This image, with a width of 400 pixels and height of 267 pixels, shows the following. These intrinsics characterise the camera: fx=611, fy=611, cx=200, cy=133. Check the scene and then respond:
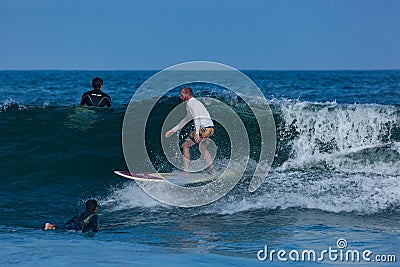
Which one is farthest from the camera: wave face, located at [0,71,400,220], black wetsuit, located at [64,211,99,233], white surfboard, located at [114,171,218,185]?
white surfboard, located at [114,171,218,185]

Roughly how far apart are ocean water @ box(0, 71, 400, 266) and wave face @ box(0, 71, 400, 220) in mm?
26

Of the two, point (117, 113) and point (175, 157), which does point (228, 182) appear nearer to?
point (175, 157)

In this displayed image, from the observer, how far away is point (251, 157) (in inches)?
541

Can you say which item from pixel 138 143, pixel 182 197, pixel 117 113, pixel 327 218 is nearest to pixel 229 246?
pixel 327 218

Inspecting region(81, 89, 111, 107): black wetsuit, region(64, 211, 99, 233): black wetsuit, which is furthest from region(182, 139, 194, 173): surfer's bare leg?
region(81, 89, 111, 107): black wetsuit

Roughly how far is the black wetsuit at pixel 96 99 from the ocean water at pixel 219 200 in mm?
613

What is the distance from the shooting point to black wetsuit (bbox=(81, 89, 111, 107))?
594 inches

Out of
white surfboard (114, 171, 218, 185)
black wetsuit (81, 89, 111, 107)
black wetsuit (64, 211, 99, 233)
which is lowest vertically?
black wetsuit (64, 211, 99, 233)

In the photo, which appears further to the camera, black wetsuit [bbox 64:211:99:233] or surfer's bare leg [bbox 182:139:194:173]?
surfer's bare leg [bbox 182:139:194:173]

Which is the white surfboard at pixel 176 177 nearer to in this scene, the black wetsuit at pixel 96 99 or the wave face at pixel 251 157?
the wave face at pixel 251 157

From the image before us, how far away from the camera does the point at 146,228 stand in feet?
29.8

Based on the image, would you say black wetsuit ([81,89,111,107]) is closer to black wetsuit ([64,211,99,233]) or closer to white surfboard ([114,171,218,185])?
white surfboard ([114,171,218,185])

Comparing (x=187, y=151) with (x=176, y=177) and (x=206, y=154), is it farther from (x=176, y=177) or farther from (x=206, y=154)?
(x=176, y=177)

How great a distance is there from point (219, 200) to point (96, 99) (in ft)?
18.4
